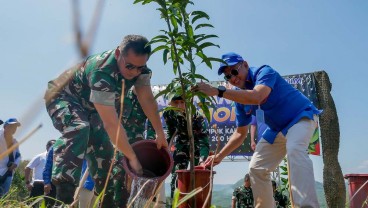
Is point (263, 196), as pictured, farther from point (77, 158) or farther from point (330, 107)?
point (330, 107)

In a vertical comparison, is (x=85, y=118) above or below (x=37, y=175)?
above

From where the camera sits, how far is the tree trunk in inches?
344

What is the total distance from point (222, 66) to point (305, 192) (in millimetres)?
1089

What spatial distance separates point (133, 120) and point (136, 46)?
0.89m

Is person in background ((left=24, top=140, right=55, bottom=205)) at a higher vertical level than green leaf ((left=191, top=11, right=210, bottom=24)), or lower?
lower

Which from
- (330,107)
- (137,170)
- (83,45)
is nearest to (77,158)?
(137,170)

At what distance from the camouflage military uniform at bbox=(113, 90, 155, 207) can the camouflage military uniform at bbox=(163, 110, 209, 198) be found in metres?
0.93

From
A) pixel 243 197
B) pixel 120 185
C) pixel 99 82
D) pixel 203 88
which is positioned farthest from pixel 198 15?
pixel 243 197

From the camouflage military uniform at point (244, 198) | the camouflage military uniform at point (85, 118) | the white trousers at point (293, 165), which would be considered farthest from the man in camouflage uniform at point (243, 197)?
the camouflage military uniform at point (85, 118)

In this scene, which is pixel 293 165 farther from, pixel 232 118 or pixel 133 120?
pixel 232 118

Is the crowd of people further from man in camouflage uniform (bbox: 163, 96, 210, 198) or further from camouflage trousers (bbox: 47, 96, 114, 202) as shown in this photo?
man in camouflage uniform (bbox: 163, 96, 210, 198)

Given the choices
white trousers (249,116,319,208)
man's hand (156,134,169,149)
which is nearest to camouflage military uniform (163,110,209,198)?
white trousers (249,116,319,208)

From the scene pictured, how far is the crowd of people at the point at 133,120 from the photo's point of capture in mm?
2547

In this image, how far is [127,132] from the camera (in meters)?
3.23
